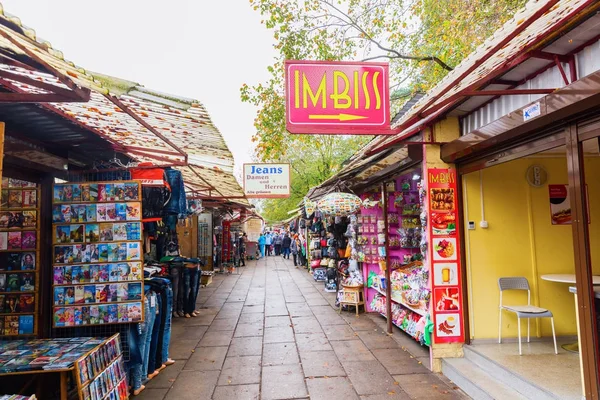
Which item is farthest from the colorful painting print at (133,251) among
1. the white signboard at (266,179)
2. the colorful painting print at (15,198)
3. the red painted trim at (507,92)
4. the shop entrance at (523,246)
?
the white signboard at (266,179)

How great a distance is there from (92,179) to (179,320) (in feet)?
12.7

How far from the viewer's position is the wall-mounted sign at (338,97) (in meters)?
3.37

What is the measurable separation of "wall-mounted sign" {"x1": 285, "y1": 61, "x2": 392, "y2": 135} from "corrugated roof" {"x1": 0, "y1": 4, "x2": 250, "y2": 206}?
0.94 meters

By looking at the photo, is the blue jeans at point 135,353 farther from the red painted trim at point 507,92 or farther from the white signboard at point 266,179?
the white signboard at point 266,179

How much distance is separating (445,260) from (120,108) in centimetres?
392

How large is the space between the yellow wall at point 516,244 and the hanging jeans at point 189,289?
536 cm

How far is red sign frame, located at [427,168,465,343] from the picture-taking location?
4.52 m

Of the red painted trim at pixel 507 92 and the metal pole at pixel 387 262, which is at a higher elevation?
the red painted trim at pixel 507 92

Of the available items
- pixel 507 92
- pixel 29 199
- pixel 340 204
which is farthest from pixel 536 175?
pixel 29 199

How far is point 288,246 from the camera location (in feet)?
77.9

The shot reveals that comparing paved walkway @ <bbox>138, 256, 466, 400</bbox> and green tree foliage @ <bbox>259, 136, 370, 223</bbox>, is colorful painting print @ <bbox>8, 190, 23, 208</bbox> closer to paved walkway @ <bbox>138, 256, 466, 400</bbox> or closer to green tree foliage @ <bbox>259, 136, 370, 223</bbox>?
paved walkway @ <bbox>138, 256, 466, 400</bbox>

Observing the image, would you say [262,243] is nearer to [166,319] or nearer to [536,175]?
[166,319]

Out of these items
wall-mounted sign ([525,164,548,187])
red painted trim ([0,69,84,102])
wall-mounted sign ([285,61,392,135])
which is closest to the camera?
red painted trim ([0,69,84,102])

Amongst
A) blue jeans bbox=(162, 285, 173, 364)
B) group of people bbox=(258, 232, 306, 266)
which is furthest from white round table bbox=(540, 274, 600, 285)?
group of people bbox=(258, 232, 306, 266)
